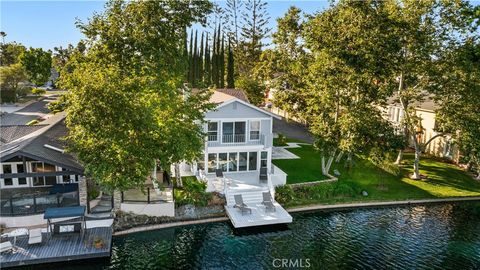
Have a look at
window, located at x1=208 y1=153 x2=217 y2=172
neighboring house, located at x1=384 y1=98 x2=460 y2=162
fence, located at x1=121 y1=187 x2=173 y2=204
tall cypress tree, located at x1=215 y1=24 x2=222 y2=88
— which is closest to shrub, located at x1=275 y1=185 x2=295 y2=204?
window, located at x1=208 y1=153 x2=217 y2=172

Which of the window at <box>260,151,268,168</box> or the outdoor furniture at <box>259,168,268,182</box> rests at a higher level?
the window at <box>260,151,268,168</box>

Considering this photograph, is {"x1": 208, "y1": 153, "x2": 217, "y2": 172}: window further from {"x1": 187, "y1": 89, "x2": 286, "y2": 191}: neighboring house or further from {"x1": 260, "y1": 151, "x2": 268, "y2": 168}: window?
{"x1": 260, "y1": 151, "x2": 268, "y2": 168}: window

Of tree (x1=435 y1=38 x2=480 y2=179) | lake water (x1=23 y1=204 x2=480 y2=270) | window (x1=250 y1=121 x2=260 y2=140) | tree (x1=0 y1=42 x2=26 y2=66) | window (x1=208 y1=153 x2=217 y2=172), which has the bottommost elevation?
lake water (x1=23 y1=204 x2=480 y2=270)

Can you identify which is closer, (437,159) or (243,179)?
(243,179)

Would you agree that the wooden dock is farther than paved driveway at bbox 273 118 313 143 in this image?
No

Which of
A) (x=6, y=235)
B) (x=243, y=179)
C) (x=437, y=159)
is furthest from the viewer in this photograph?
(x=437, y=159)

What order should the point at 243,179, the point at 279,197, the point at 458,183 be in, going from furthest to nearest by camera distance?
the point at 458,183 < the point at 243,179 < the point at 279,197

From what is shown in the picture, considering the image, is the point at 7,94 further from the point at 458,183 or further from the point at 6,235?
the point at 458,183

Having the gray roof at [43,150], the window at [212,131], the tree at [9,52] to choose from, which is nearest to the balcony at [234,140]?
the window at [212,131]

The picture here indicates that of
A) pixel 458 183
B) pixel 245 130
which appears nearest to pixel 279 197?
pixel 245 130
